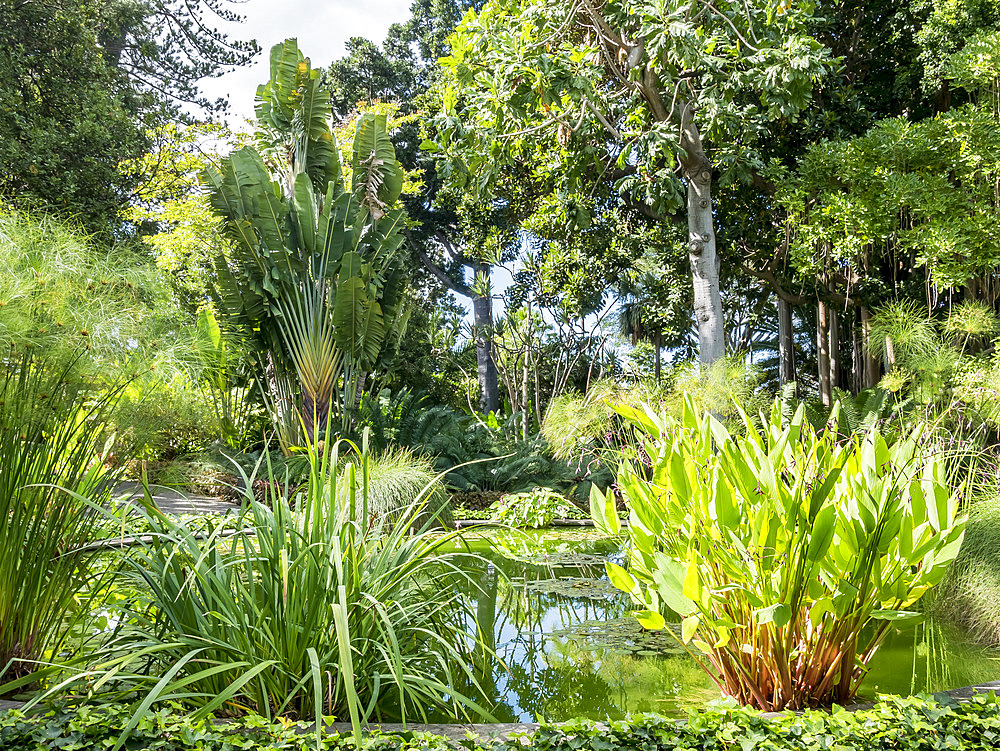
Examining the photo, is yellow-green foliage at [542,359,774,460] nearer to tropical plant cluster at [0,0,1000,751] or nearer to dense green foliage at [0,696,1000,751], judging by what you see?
tropical plant cluster at [0,0,1000,751]

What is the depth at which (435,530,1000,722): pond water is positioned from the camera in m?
2.58

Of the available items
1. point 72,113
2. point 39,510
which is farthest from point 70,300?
point 72,113

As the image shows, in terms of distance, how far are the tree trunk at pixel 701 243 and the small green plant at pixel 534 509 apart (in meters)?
2.43

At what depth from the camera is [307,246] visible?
8.52 meters

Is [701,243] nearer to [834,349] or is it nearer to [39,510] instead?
[834,349]

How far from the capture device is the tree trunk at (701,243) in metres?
7.13

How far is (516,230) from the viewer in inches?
578

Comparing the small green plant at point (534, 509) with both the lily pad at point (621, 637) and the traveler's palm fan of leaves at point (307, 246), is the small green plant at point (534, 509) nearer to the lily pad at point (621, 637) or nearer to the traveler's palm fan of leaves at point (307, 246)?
the traveler's palm fan of leaves at point (307, 246)

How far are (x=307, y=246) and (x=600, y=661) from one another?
6.80 metres

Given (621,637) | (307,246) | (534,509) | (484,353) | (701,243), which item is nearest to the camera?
(621,637)

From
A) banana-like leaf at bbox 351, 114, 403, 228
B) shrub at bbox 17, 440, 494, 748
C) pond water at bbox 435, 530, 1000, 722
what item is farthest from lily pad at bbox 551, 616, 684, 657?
banana-like leaf at bbox 351, 114, 403, 228

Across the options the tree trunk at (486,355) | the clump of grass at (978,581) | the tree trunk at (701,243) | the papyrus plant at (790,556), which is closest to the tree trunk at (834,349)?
the tree trunk at (701,243)

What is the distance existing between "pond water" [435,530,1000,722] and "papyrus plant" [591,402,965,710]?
401mm

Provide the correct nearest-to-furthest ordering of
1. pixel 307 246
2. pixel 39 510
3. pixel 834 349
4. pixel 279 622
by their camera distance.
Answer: pixel 279 622
pixel 39 510
pixel 307 246
pixel 834 349
